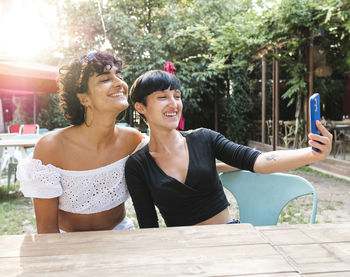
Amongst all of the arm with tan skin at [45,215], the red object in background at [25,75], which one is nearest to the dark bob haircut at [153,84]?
the arm with tan skin at [45,215]

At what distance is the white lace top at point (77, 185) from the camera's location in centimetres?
149

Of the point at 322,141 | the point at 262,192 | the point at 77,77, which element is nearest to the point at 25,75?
the point at 77,77

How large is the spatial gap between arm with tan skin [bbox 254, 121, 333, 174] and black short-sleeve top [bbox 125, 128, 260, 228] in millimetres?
52

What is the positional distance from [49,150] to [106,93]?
399 mm

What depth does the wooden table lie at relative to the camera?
2.95 feet

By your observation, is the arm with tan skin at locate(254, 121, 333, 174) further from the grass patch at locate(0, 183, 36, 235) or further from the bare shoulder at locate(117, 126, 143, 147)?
the grass patch at locate(0, 183, 36, 235)

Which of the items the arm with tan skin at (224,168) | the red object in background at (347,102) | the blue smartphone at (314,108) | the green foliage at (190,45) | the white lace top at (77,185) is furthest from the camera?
the red object in background at (347,102)

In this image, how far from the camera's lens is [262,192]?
175 centimetres

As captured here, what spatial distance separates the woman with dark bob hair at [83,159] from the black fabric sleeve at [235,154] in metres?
0.52

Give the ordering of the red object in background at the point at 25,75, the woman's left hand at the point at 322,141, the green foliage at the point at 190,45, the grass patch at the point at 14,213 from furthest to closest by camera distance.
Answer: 1. the green foliage at the point at 190,45
2. the red object in background at the point at 25,75
3. the grass patch at the point at 14,213
4. the woman's left hand at the point at 322,141

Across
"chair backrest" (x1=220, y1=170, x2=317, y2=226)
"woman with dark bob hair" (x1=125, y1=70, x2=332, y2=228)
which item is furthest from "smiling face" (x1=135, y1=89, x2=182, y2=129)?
"chair backrest" (x1=220, y1=170, x2=317, y2=226)

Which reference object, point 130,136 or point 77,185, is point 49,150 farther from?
point 130,136

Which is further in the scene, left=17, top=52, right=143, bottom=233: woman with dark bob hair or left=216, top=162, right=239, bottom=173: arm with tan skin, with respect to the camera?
left=216, top=162, right=239, bottom=173: arm with tan skin

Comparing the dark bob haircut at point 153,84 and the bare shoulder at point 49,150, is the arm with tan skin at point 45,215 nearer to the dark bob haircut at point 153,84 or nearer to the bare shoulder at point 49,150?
the bare shoulder at point 49,150
